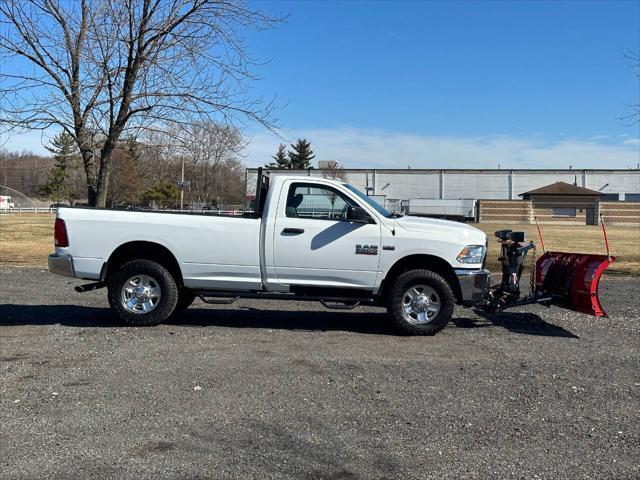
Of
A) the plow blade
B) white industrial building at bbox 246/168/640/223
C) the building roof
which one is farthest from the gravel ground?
white industrial building at bbox 246/168/640/223

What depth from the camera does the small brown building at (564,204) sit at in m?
72.2

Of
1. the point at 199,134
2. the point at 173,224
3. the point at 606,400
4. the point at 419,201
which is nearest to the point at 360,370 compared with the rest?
the point at 606,400

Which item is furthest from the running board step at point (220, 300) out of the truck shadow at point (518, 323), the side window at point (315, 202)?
the truck shadow at point (518, 323)

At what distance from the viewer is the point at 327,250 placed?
305 inches

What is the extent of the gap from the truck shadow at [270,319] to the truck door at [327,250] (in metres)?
0.78

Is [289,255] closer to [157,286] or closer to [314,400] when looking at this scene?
[157,286]

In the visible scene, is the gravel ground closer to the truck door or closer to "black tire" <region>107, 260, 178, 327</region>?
"black tire" <region>107, 260, 178, 327</region>

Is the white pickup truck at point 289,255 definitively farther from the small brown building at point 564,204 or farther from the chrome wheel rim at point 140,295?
the small brown building at point 564,204

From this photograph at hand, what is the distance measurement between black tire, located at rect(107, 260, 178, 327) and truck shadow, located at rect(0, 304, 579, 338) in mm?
291

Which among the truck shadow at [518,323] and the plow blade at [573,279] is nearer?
the plow blade at [573,279]

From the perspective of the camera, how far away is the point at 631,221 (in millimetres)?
72688

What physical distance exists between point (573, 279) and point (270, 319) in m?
4.30

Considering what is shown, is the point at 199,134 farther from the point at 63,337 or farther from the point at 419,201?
the point at 419,201

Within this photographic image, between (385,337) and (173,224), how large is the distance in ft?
10.4
